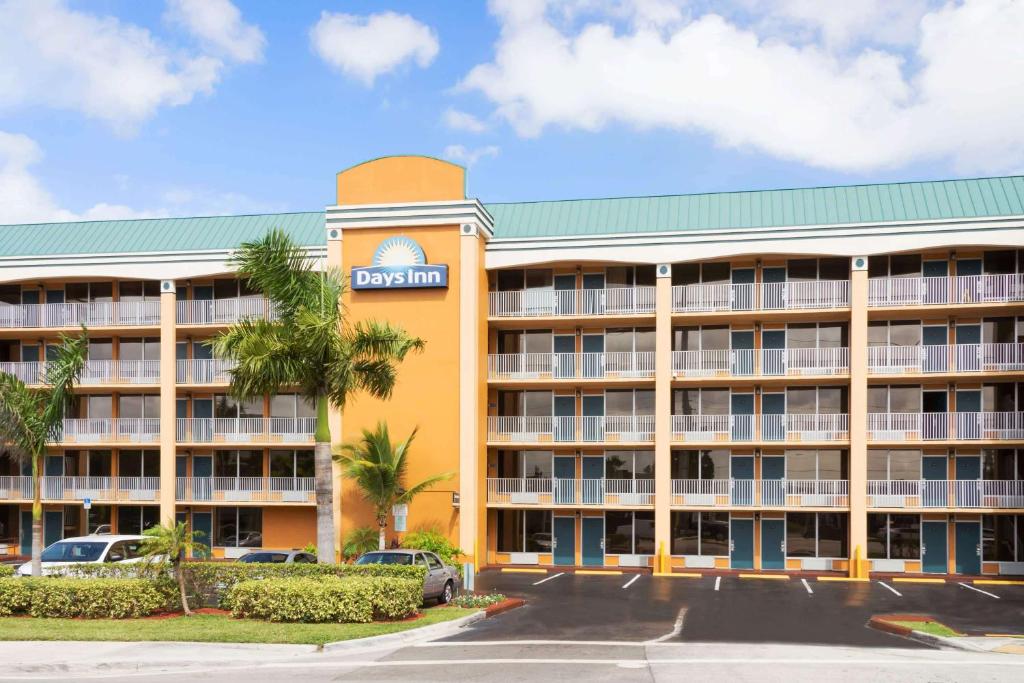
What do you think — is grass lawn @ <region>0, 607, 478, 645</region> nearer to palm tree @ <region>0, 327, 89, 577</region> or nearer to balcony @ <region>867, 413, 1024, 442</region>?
palm tree @ <region>0, 327, 89, 577</region>

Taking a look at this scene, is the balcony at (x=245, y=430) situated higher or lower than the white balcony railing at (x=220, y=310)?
lower

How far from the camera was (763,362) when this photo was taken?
37312 millimetres

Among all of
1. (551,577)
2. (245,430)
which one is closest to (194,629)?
(551,577)

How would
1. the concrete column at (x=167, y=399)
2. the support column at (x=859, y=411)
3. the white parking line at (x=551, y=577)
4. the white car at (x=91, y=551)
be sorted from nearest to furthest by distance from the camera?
the white car at (x=91, y=551)
the white parking line at (x=551, y=577)
the support column at (x=859, y=411)
the concrete column at (x=167, y=399)

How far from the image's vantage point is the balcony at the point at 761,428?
36594 millimetres

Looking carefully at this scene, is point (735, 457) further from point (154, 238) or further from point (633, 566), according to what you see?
point (154, 238)

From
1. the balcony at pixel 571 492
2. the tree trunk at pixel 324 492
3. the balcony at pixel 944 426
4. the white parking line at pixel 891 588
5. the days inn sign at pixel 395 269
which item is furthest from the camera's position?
the balcony at pixel 571 492

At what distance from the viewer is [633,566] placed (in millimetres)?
38156

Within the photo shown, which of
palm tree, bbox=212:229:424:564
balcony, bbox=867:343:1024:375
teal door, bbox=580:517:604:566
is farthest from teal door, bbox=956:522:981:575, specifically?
palm tree, bbox=212:229:424:564

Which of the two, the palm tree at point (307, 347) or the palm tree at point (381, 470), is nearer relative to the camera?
the palm tree at point (307, 347)

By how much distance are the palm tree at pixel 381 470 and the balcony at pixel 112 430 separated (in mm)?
9046

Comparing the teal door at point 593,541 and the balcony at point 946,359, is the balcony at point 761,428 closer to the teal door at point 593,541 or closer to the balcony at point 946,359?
the balcony at point 946,359

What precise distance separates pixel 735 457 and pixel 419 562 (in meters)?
15.8

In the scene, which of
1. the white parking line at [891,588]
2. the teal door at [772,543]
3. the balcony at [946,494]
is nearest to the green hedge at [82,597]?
the white parking line at [891,588]
